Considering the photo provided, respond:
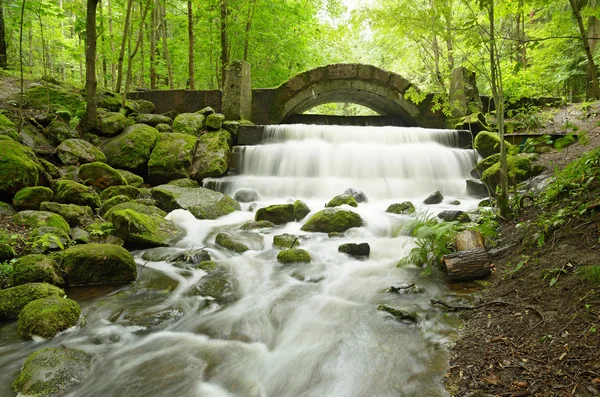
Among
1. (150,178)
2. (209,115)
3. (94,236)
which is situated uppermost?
(209,115)

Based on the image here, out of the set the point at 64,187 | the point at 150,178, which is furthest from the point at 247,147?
the point at 64,187

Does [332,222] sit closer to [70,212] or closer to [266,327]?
[266,327]

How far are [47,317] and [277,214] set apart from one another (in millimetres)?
4331

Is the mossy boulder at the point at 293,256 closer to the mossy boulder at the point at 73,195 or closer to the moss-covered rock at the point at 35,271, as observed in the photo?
the moss-covered rock at the point at 35,271

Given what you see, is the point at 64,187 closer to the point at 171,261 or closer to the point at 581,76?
the point at 171,261

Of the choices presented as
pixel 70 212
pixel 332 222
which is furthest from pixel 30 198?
pixel 332 222

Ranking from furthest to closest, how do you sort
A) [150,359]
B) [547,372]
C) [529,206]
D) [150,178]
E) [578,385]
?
1. [150,178]
2. [529,206]
3. [150,359]
4. [547,372]
5. [578,385]

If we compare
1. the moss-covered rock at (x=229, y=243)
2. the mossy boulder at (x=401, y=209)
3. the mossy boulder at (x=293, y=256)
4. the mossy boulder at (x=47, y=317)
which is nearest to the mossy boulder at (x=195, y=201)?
the moss-covered rock at (x=229, y=243)

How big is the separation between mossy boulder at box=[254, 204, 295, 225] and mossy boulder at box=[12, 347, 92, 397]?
14.7ft

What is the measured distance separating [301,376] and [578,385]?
1.79 m

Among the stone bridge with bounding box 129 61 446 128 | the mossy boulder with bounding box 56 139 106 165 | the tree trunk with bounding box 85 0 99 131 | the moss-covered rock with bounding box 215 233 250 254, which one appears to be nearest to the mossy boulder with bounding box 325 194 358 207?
the moss-covered rock with bounding box 215 233 250 254

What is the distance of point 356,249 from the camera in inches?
211

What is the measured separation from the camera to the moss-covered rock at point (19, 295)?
3385 millimetres

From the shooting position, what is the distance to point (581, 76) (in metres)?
13.6
